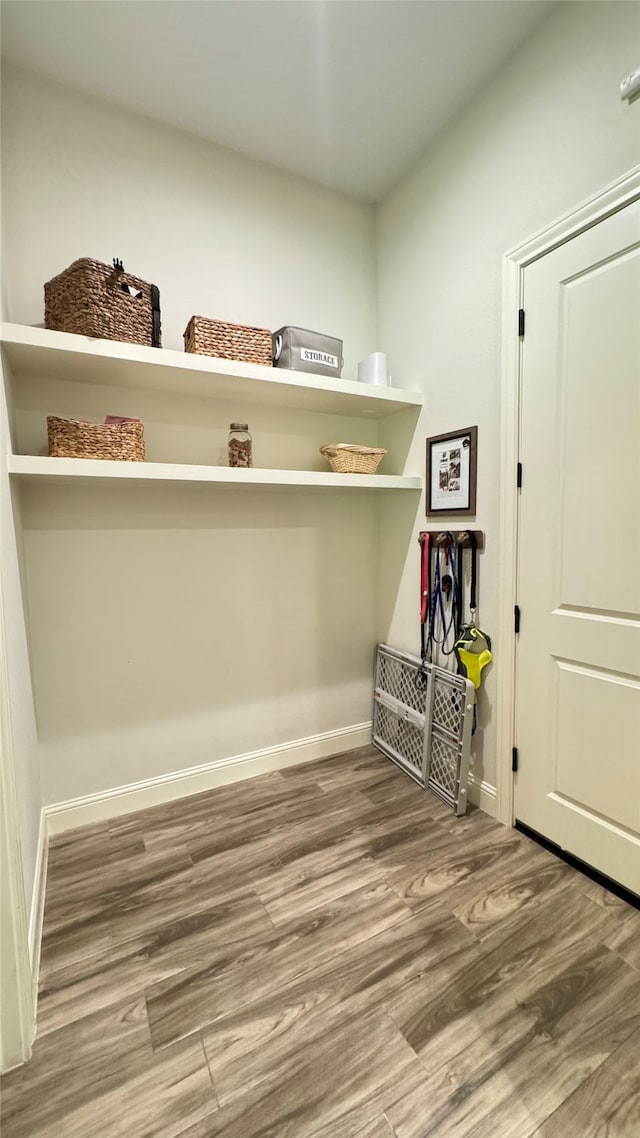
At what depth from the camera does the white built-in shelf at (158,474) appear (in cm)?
151

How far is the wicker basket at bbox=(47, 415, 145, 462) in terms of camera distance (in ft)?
5.30

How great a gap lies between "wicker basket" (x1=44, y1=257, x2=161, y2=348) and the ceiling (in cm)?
83

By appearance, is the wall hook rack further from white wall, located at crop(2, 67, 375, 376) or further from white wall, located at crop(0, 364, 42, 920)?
white wall, located at crop(0, 364, 42, 920)

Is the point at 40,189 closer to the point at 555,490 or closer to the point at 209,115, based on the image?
the point at 209,115

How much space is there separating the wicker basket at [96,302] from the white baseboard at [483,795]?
90.2 inches

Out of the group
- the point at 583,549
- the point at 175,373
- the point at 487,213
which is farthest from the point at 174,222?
the point at 583,549

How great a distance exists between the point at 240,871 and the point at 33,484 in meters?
1.69

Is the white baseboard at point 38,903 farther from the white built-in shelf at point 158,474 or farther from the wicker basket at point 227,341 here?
the wicker basket at point 227,341

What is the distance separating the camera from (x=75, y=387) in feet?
6.07

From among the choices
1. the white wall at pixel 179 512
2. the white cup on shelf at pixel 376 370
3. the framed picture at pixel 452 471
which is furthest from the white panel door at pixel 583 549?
the white wall at pixel 179 512

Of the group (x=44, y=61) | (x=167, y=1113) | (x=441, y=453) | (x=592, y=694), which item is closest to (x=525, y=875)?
(x=592, y=694)

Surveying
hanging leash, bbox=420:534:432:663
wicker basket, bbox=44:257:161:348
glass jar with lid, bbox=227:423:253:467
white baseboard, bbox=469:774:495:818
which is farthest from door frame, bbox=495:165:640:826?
wicker basket, bbox=44:257:161:348

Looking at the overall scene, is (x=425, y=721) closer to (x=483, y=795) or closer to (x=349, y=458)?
(x=483, y=795)

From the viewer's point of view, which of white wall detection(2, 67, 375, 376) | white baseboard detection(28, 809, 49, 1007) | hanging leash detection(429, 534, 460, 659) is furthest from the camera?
hanging leash detection(429, 534, 460, 659)
